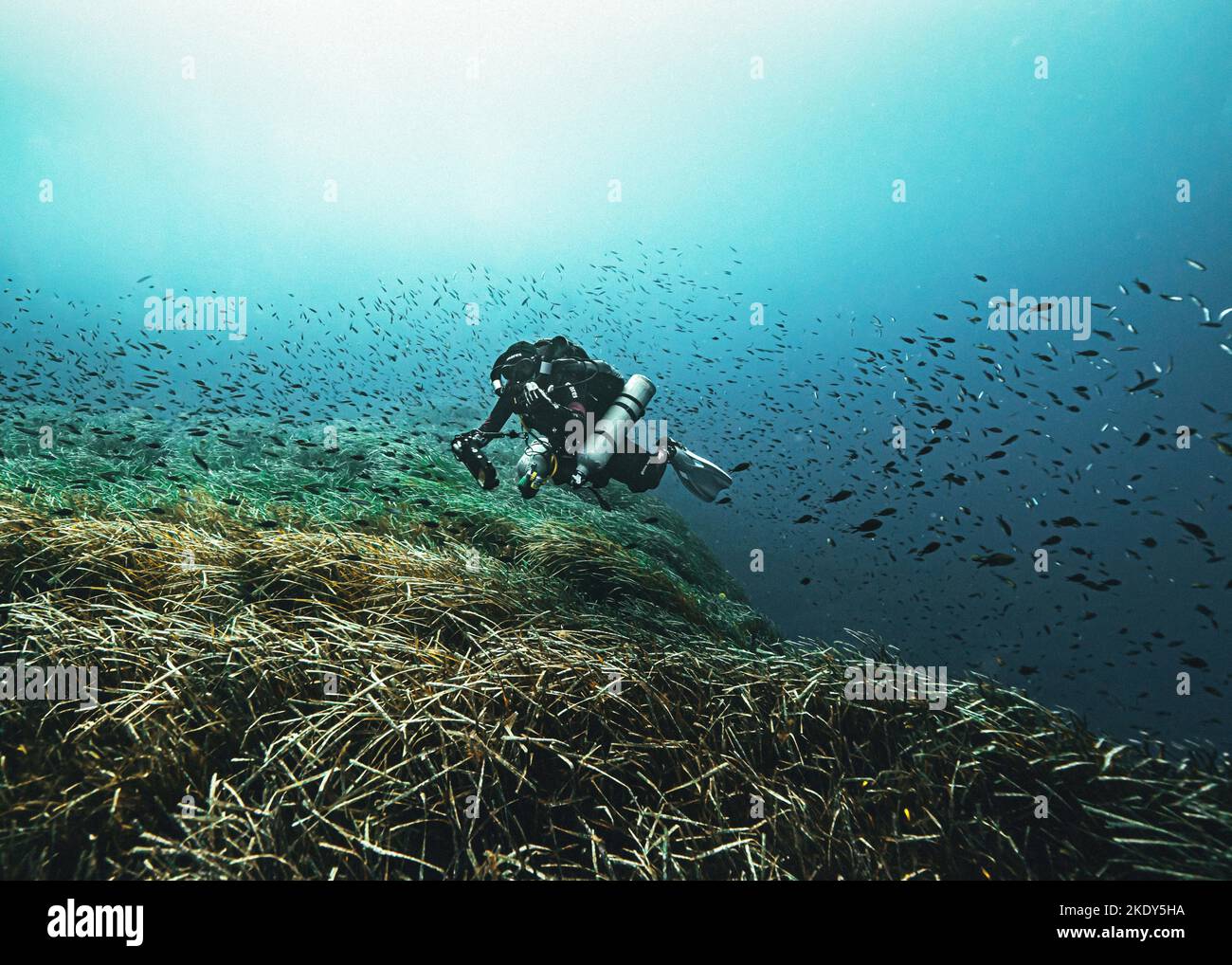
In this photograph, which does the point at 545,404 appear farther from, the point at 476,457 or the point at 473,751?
the point at 473,751

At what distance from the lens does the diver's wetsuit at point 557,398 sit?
458 centimetres

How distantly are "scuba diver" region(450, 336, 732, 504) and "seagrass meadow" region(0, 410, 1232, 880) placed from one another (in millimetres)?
1553

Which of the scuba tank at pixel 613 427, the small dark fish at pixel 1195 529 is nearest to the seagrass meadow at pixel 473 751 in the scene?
the small dark fish at pixel 1195 529

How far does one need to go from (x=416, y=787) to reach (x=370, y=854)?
0.21 m

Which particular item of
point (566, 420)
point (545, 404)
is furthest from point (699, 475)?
point (545, 404)

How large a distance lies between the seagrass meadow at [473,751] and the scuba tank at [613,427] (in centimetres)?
170

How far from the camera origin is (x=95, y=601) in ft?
8.51

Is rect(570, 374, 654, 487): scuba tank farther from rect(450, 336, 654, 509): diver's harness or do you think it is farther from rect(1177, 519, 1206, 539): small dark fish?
rect(1177, 519, 1206, 539): small dark fish

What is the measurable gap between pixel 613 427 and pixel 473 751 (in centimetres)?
321

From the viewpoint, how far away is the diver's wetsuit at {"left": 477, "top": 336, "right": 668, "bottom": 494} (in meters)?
4.58

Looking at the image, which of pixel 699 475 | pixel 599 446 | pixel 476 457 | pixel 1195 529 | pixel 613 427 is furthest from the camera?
pixel 699 475

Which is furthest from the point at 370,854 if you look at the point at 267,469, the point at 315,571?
the point at 267,469

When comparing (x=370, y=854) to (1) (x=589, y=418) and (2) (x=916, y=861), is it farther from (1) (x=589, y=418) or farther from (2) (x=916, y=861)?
(1) (x=589, y=418)

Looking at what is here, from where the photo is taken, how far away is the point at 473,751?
1.85 meters
